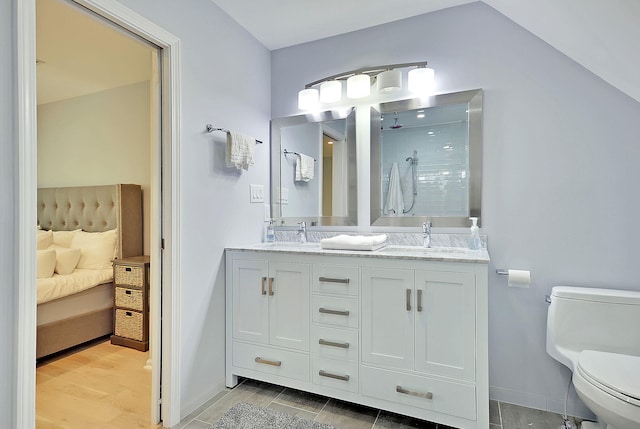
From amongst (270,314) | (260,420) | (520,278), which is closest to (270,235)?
(270,314)

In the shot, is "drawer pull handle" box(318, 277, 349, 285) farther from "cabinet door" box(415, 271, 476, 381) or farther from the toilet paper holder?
the toilet paper holder

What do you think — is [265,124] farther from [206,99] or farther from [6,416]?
[6,416]

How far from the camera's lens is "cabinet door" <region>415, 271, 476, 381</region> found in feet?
5.24

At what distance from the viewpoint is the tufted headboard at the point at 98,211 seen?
3.12 m

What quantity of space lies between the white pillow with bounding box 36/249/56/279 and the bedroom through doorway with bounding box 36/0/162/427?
140 mm

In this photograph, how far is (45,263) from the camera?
278cm

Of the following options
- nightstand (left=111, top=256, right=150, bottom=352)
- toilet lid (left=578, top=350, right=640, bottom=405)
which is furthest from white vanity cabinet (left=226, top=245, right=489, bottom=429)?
nightstand (left=111, top=256, right=150, bottom=352)

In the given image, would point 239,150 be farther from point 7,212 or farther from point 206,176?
point 7,212

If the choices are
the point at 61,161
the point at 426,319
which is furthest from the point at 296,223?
the point at 61,161

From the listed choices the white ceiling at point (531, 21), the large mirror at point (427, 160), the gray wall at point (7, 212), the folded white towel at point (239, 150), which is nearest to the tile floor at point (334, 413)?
the gray wall at point (7, 212)

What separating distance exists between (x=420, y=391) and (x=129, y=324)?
2.44 meters

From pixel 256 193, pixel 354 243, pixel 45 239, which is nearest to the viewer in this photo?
pixel 354 243

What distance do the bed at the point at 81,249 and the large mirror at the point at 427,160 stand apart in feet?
7.78

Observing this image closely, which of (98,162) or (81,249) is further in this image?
(98,162)
